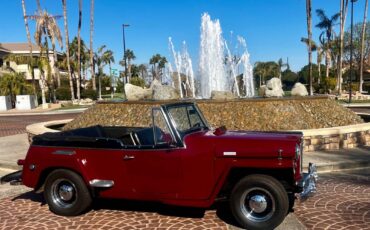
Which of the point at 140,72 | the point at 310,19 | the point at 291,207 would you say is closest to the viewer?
the point at 291,207

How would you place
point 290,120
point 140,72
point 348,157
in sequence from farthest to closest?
1. point 140,72
2. point 290,120
3. point 348,157

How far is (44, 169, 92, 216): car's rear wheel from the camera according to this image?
18.2 feet

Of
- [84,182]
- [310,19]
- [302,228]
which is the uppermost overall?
[310,19]

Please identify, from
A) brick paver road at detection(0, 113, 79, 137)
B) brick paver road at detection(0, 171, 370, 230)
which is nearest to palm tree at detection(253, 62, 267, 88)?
brick paver road at detection(0, 113, 79, 137)

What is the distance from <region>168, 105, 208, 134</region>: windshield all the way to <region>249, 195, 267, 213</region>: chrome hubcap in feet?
4.16

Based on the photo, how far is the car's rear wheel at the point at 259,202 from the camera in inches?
186

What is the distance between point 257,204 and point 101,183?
2157mm

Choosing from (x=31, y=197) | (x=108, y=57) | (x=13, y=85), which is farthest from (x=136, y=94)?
(x=108, y=57)

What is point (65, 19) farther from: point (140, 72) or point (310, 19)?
point (140, 72)

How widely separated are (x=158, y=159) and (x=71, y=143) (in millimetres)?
1407

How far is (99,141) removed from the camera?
18.1 feet

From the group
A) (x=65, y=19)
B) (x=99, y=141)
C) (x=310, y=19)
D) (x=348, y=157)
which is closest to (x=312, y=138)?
(x=348, y=157)

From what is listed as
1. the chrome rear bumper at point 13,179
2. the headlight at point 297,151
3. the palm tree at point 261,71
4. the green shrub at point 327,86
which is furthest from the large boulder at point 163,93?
the palm tree at point 261,71

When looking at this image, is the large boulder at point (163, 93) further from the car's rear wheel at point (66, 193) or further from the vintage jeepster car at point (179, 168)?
the car's rear wheel at point (66, 193)
